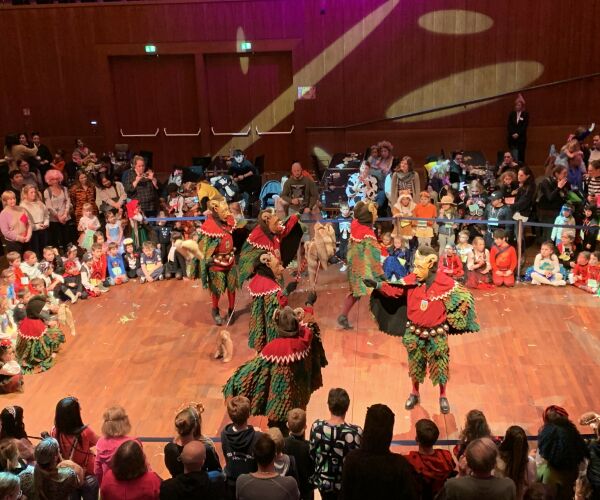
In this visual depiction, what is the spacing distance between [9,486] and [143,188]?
6.91m

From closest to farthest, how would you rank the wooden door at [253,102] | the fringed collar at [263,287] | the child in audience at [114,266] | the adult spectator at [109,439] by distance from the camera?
the adult spectator at [109,439] < the fringed collar at [263,287] < the child in audience at [114,266] < the wooden door at [253,102]

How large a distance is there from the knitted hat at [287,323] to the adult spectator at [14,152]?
7.33 m

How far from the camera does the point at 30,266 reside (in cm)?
865

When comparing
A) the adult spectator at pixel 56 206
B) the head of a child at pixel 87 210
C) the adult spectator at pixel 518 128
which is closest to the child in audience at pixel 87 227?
the head of a child at pixel 87 210

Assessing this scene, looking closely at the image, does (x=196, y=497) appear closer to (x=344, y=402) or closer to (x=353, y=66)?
(x=344, y=402)

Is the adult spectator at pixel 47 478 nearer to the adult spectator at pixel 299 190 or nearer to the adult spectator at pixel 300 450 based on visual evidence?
the adult spectator at pixel 300 450

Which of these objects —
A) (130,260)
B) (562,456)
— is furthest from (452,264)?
(562,456)

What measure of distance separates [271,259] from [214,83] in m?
8.19

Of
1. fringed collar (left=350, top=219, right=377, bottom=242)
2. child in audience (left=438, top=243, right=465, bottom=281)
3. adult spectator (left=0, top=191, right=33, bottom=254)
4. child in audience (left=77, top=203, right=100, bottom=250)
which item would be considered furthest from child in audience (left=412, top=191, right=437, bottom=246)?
adult spectator (left=0, top=191, right=33, bottom=254)

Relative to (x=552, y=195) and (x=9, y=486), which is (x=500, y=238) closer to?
(x=552, y=195)

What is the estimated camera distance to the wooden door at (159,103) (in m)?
14.4

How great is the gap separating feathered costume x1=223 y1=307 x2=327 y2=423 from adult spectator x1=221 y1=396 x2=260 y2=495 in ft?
2.92

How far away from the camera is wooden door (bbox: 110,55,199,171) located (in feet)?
47.2

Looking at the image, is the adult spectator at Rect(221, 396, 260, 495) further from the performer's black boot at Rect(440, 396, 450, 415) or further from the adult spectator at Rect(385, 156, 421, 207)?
the adult spectator at Rect(385, 156, 421, 207)
